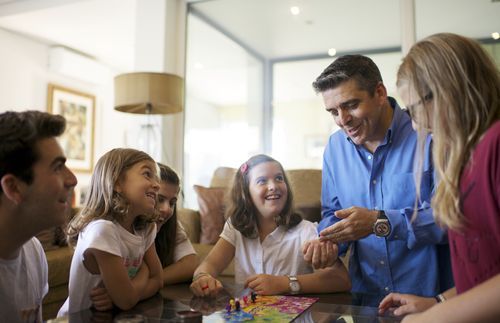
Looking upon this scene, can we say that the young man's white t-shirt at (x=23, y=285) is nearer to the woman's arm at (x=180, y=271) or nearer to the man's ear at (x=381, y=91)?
the woman's arm at (x=180, y=271)

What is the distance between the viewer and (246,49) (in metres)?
4.82

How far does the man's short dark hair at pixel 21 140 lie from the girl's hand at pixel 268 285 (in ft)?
2.10

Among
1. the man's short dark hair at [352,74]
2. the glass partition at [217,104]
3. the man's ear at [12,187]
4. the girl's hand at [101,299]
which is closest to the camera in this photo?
the man's ear at [12,187]

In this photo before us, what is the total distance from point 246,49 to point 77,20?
6.26ft

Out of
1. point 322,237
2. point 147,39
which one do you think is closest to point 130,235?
point 322,237

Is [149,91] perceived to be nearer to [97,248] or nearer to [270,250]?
[270,250]

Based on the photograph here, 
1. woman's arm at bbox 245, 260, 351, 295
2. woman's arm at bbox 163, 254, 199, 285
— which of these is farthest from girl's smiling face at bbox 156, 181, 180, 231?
woman's arm at bbox 245, 260, 351, 295

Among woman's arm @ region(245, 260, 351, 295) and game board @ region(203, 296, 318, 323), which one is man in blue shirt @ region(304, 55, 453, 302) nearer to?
woman's arm @ region(245, 260, 351, 295)

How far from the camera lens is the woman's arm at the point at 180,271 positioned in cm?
148

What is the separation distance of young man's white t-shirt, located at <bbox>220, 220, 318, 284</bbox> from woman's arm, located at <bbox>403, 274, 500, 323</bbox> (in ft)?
3.42

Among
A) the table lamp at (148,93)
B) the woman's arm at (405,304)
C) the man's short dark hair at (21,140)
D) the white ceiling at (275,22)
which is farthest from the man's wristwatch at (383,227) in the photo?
the white ceiling at (275,22)

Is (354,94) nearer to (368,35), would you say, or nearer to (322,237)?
(322,237)

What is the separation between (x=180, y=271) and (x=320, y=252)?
0.51 metres

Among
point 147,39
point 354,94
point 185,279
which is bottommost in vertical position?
point 185,279
